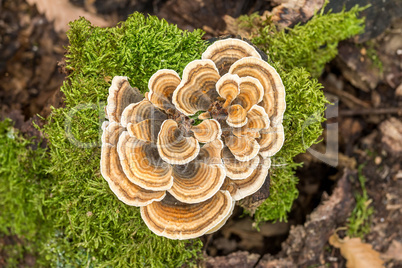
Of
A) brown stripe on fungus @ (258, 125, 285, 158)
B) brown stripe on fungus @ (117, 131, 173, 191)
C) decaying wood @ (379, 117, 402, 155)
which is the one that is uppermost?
decaying wood @ (379, 117, 402, 155)

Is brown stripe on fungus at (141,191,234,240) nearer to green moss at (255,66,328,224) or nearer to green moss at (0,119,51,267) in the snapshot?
green moss at (255,66,328,224)

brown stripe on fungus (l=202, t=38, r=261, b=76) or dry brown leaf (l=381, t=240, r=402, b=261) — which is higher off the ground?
brown stripe on fungus (l=202, t=38, r=261, b=76)

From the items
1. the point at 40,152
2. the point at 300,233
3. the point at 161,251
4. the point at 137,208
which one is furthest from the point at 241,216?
the point at 40,152

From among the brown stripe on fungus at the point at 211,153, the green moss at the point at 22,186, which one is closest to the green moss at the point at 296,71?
the brown stripe on fungus at the point at 211,153

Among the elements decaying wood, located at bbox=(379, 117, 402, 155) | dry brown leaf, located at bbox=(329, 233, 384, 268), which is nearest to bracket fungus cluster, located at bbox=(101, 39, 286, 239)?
dry brown leaf, located at bbox=(329, 233, 384, 268)

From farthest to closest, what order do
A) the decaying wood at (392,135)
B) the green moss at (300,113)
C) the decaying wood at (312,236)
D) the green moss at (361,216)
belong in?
the decaying wood at (392,135), the green moss at (361,216), the decaying wood at (312,236), the green moss at (300,113)

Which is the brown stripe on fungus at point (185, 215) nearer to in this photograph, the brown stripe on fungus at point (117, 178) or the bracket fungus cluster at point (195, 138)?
the bracket fungus cluster at point (195, 138)

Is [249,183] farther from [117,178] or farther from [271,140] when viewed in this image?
[117,178]
